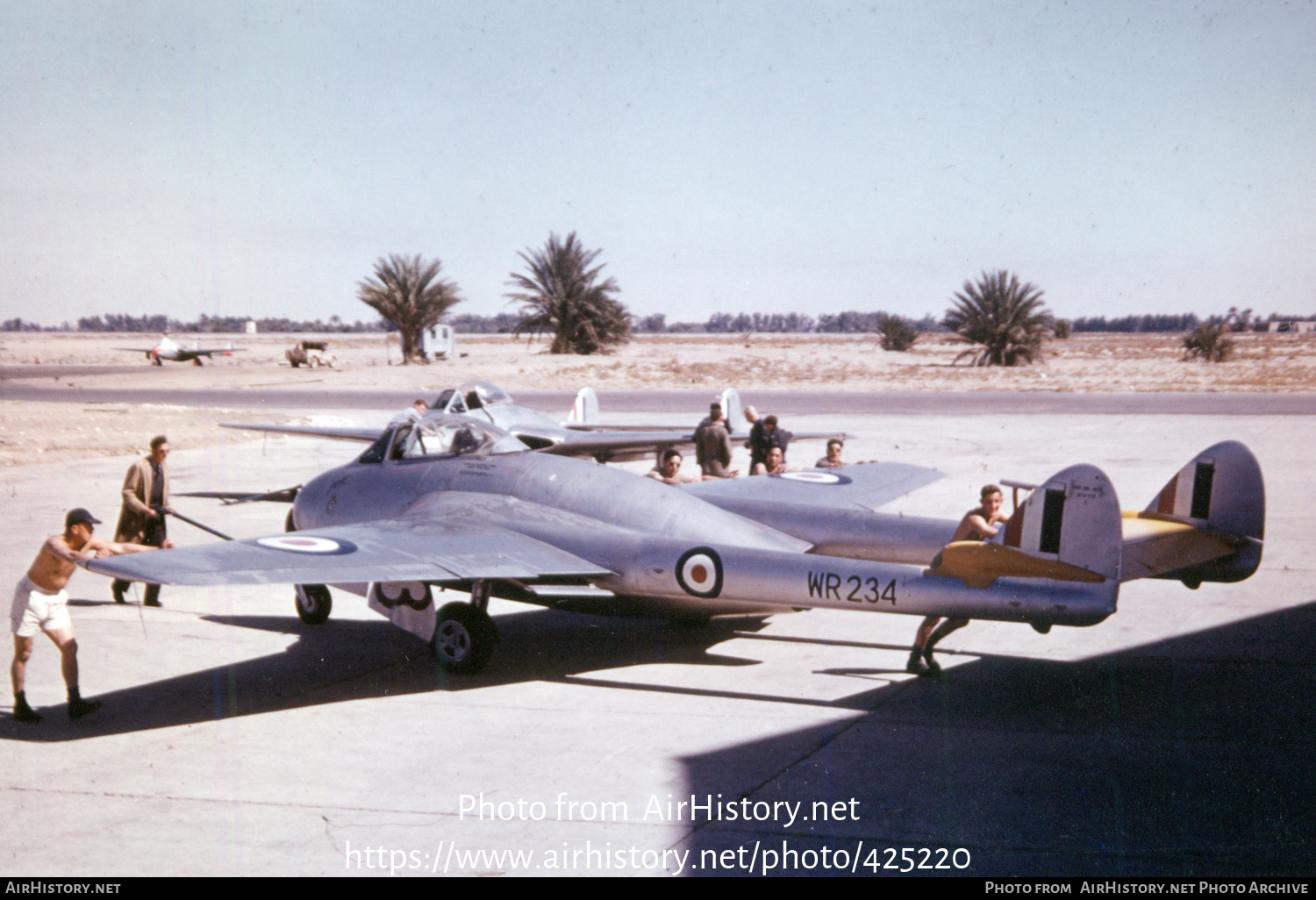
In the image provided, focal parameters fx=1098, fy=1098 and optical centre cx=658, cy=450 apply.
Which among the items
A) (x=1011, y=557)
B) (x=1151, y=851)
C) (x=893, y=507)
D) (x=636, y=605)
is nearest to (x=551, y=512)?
(x=636, y=605)

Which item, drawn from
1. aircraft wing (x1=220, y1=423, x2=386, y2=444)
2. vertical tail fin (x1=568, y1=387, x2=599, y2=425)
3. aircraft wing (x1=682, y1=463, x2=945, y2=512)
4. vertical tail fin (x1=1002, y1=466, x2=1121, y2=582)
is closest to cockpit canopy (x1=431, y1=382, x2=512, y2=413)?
aircraft wing (x1=220, y1=423, x2=386, y2=444)

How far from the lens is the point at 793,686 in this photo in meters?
9.52

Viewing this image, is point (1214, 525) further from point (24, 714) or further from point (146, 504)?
point (146, 504)

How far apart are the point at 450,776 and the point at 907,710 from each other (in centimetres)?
365

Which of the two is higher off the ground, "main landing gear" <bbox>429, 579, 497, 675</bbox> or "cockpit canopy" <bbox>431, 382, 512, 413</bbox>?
"cockpit canopy" <bbox>431, 382, 512, 413</bbox>

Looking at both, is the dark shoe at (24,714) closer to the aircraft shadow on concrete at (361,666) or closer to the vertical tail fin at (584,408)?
the aircraft shadow on concrete at (361,666)

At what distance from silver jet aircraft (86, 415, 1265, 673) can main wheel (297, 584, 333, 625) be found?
3 centimetres

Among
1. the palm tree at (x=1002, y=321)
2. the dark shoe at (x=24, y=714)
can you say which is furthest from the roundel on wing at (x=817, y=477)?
the palm tree at (x=1002, y=321)

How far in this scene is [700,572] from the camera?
377 inches

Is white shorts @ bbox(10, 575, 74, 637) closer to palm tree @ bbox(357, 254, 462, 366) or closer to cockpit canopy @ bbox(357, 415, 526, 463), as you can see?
cockpit canopy @ bbox(357, 415, 526, 463)

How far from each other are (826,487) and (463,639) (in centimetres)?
528

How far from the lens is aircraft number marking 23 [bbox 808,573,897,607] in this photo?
28.9ft

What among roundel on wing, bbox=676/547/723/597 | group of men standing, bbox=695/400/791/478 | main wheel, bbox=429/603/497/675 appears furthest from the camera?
group of men standing, bbox=695/400/791/478
